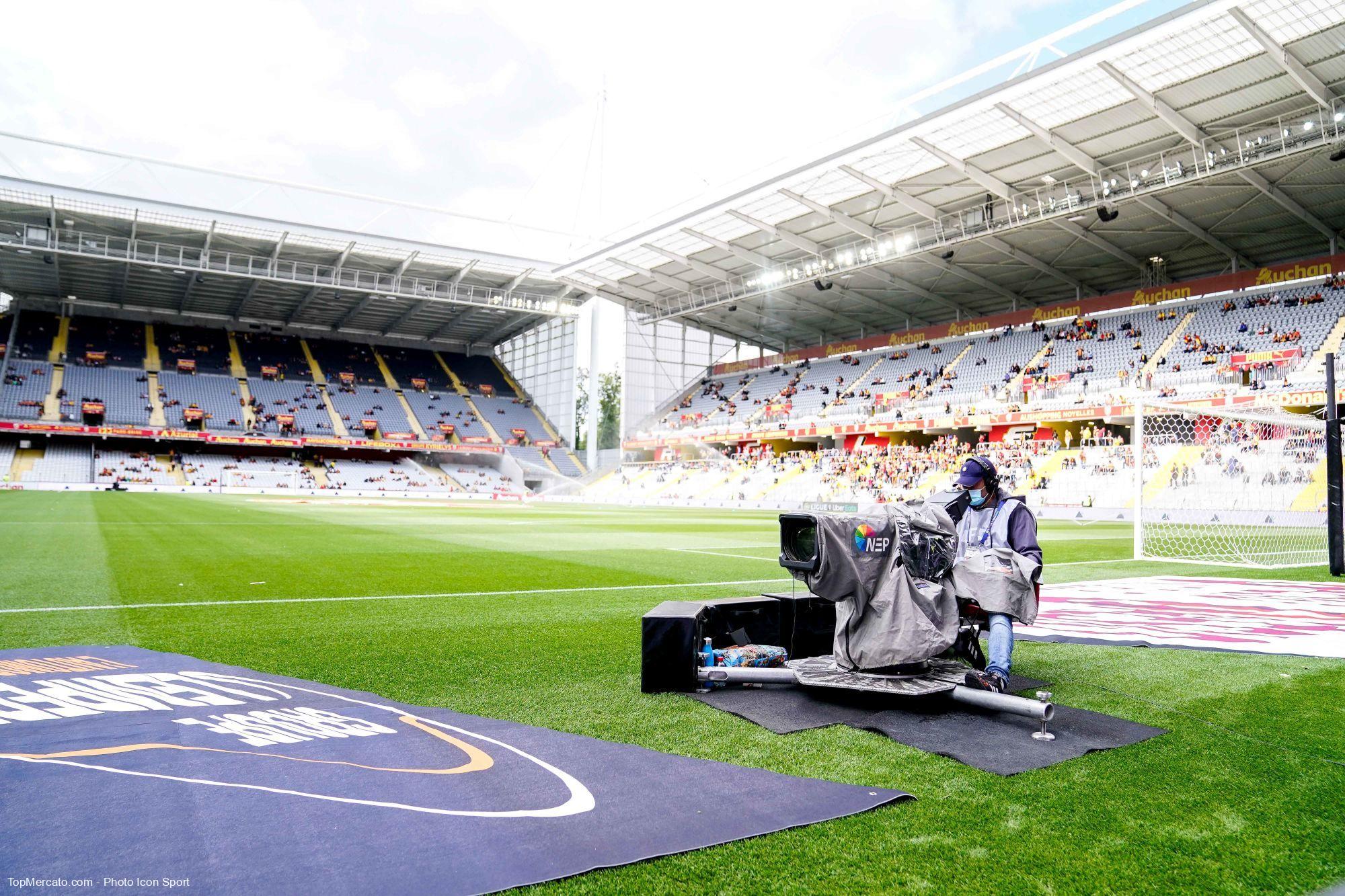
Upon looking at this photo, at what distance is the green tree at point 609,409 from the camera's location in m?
94.4

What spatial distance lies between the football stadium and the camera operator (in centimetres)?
3

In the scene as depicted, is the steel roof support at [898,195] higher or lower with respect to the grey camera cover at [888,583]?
higher

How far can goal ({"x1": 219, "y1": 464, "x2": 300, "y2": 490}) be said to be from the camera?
52.1 meters

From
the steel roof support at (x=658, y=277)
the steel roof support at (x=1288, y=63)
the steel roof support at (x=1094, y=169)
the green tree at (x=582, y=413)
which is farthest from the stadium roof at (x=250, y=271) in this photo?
the steel roof support at (x=1288, y=63)

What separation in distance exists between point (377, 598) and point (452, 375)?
198 ft

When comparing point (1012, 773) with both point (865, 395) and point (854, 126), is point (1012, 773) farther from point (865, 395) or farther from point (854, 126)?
point (865, 395)

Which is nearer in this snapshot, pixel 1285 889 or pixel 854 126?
pixel 1285 889

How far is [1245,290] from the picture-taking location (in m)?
35.7

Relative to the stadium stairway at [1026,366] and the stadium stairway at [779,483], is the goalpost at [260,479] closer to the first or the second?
the stadium stairway at [779,483]

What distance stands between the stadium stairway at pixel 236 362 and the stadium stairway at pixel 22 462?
12.5 m

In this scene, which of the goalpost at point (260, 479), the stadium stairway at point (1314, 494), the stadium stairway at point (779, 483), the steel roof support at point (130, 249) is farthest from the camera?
the goalpost at point (260, 479)

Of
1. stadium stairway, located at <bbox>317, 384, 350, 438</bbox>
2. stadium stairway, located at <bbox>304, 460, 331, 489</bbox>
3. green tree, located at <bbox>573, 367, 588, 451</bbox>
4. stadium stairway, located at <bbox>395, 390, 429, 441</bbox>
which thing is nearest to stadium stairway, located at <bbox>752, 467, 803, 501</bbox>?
stadium stairway, located at <bbox>395, 390, 429, 441</bbox>

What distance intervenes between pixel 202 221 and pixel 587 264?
768 inches

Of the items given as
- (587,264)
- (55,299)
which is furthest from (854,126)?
(55,299)
